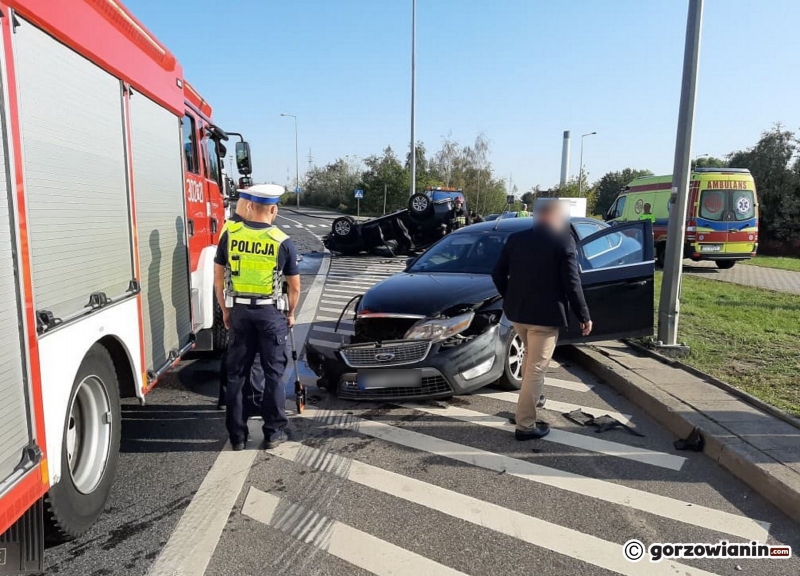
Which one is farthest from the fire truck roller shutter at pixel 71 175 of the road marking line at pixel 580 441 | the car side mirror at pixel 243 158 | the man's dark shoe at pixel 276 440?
the car side mirror at pixel 243 158

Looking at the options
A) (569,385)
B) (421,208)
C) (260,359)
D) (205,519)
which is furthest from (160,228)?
(421,208)

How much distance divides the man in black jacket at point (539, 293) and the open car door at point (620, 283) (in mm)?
1896

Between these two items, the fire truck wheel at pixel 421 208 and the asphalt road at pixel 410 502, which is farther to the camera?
the fire truck wheel at pixel 421 208

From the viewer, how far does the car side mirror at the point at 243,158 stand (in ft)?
25.9

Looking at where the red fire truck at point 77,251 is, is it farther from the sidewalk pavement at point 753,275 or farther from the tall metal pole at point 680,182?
the sidewalk pavement at point 753,275

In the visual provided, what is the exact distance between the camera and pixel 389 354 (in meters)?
4.97

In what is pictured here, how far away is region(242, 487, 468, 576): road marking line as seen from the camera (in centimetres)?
282

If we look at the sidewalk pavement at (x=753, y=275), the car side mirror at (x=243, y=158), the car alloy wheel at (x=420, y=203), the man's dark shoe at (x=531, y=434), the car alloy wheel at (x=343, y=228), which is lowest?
the sidewalk pavement at (x=753, y=275)

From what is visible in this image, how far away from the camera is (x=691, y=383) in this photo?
5.38 metres

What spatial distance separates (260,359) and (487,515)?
1942 millimetres

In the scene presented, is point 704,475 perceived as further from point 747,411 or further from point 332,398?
point 332,398

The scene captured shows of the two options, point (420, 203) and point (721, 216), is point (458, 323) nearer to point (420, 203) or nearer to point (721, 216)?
point (420, 203)

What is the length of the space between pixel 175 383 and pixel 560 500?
3.94 m

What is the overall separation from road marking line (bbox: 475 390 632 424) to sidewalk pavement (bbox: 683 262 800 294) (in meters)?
9.39
